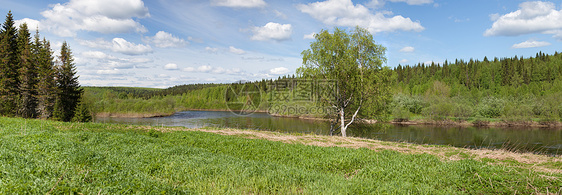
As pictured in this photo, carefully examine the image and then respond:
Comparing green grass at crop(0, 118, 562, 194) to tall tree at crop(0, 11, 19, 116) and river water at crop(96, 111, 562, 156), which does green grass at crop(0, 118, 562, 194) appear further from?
tall tree at crop(0, 11, 19, 116)

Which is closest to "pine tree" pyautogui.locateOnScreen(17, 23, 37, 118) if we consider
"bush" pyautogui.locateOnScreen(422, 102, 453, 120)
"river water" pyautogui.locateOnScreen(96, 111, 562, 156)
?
"river water" pyautogui.locateOnScreen(96, 111, 562, 156)

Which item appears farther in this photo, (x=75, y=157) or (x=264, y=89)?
(x=264, y=89)

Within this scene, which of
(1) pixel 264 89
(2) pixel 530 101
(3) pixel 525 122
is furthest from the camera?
(1) pixel 264 89

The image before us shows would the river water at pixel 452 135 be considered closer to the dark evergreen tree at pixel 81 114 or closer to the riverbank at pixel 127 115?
the dark evergreen tree at pixel 81 114

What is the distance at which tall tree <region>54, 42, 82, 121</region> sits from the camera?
→ 1655 inches

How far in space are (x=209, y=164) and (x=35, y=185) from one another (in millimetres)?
4341

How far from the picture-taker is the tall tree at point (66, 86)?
42.0m

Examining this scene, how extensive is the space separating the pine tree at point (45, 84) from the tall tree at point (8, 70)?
2816 mm

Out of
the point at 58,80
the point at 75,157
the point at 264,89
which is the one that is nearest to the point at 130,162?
the point at 75,157

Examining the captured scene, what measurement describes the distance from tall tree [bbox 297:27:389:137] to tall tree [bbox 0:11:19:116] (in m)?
40.3

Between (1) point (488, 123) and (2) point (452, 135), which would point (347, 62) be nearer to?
(2) point (452, 135)

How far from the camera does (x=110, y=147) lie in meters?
11.1

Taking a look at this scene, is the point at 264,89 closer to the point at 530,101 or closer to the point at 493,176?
the point at 530,101

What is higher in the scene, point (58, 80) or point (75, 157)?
point (58, 80)
